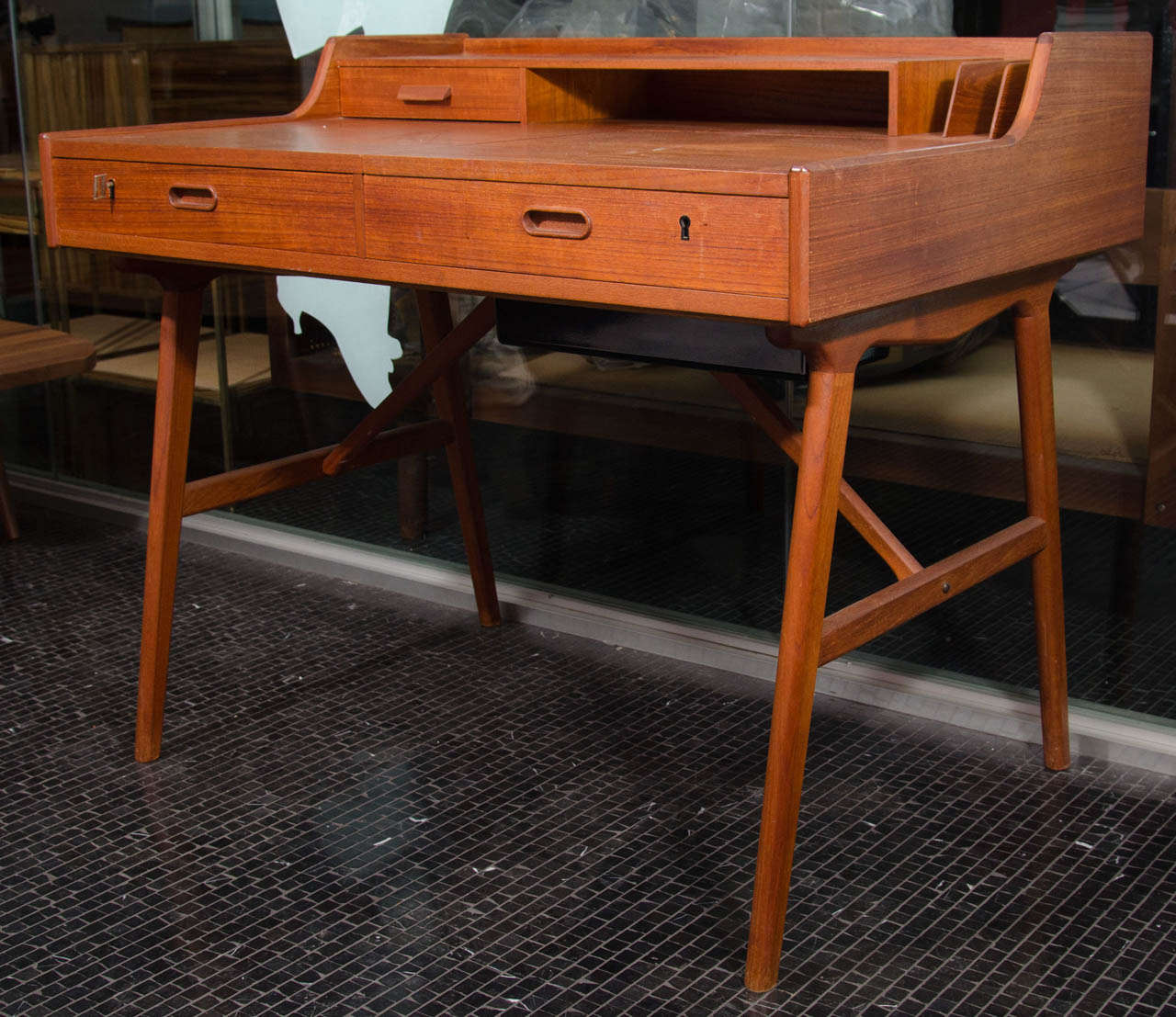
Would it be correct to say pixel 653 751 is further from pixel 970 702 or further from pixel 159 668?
pixel 159 668

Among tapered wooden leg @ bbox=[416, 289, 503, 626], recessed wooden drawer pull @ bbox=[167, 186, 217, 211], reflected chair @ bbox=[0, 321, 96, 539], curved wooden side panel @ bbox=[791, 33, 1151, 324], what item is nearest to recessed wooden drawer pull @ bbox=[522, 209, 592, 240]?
curved wooden side panel @ bbox=[791, 33, 1151, 324]

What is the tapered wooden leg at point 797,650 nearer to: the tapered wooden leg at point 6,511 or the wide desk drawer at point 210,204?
the wide desk drawer at point 210,204

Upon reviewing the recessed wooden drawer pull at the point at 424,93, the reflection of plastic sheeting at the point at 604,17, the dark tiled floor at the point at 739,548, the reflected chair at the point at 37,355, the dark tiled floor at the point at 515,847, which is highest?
the reflection of plastic sheeting at the point at 604,17

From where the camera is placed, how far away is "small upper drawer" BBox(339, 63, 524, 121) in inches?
77.3

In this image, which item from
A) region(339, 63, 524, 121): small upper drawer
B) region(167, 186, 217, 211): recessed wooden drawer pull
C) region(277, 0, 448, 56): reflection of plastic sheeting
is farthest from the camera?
region(277, 0, 448, 56): reflection of plastic sheeting

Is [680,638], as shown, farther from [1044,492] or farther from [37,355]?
[37,355]

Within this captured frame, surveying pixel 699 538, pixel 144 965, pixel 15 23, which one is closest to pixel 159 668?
pixel 144 965

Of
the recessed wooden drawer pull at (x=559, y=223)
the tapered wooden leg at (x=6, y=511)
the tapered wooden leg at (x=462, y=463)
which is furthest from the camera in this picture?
the tapered wooden leg at (x=6, y=511)

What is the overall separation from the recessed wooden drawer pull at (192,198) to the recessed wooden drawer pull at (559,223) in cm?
47

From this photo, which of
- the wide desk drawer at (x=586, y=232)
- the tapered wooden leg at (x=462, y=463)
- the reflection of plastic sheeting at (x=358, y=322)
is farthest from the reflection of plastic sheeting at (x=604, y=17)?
the wide desk drawer at (x=586, y=232)

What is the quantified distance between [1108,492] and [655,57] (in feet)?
2.81

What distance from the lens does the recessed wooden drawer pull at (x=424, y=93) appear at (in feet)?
6.67

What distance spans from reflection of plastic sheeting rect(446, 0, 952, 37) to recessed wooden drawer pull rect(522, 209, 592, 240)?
2.58 feet

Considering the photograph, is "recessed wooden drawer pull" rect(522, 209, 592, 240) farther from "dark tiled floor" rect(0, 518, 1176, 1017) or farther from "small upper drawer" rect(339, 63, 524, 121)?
"dark tiled floor" rect(0, 518, 1176, 1017)
